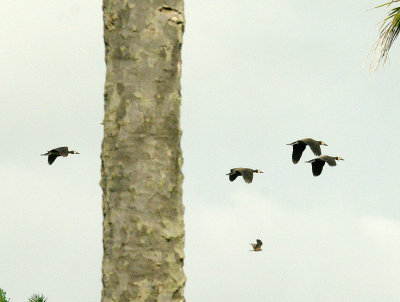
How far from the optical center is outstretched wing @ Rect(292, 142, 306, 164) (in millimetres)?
14000

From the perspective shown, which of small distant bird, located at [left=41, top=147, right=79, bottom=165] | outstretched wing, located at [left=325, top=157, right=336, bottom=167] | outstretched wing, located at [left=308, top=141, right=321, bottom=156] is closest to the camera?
outstretched wing, located at [left=308, top=141, right=321, bottom=156]

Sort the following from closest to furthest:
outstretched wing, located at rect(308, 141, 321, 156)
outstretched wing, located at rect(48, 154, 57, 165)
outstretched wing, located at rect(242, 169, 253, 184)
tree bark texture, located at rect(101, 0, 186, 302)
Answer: tree bark texture, located at rect(101, 0, 186, 302)
outstretched wing, located at rect(308, 141, 321, 156)
outstretched wing, located at rect(242, 169, 253, 184)
outstretched wing, located at rect(48, 154, 57, 165)

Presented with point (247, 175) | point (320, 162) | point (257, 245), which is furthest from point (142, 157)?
point (257, 245)

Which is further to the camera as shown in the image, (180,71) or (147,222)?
(180,71)

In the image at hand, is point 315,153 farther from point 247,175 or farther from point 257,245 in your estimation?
point 257,245

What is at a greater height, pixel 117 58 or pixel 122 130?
pixel 117 58

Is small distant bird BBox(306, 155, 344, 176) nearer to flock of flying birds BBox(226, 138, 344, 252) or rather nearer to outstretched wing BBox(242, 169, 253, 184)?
flock of flying birds BBox(226, 138, 344, 252)

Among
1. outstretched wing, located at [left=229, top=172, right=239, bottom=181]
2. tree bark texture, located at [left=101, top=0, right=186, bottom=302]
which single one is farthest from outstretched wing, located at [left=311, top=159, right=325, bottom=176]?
tree bark texture, located at [left=101, top=0, right=186, bottom=302]

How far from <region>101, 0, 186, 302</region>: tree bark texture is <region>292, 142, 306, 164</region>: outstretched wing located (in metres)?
10.1

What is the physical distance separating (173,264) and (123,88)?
3.01ft

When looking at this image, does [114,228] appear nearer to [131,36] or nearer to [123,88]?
[123,88]

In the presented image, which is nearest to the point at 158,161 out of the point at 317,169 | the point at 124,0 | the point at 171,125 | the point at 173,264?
the point at 171,125

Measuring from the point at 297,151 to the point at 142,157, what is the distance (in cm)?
1044

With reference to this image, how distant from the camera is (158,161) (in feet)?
12.8
